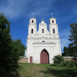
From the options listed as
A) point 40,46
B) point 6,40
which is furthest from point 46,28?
point 6,40

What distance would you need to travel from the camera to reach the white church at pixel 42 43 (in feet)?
87.6

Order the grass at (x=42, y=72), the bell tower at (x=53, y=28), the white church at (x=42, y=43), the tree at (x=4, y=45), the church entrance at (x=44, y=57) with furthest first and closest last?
the bell tower at (x=53, y=28) < the church entrance at (x=44, y=57) < the white church at (x=42, y=43) < the grass at (x=42, y=72) < the tree at (x=4, y=45)

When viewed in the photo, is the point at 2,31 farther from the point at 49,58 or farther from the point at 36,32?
the point at 36,32

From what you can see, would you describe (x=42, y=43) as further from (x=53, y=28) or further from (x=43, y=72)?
(x=43, y=72)

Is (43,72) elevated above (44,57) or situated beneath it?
situated beneath

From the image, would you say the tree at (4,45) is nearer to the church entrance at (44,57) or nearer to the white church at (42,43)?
the white church at (42,43)

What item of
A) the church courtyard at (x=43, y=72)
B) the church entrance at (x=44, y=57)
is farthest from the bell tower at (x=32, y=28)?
the church courtyard at (x=43, y=72)

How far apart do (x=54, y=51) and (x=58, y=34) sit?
6.90 meters

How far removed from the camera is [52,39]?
1195 inches

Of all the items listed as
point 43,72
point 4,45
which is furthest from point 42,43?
point 4,45

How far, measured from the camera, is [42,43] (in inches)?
1081

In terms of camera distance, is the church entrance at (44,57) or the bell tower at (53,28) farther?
the bell tower at (53,28)

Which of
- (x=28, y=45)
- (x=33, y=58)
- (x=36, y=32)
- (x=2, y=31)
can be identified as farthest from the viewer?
(x=36, y=32)

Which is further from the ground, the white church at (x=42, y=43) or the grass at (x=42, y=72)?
the white church at (x=42, y=43)
